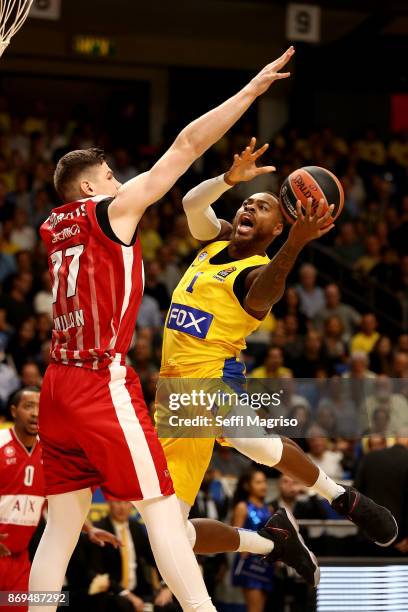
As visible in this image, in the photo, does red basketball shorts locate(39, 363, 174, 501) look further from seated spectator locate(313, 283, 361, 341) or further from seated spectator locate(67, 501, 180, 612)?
seated spectator locate(313, 283, 361, 341)

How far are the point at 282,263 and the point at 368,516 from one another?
1.62 m

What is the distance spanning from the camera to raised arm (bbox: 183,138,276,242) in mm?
5371

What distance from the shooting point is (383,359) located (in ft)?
→ 42.3

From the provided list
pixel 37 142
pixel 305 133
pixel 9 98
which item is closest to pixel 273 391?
pixel 37 142

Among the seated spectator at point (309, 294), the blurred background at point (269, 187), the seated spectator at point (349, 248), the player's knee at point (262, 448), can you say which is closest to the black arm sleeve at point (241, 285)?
the player's knee at point (262, 448)

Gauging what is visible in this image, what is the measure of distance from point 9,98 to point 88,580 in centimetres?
1236

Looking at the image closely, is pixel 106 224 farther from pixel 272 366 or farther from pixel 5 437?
pixel 272 366

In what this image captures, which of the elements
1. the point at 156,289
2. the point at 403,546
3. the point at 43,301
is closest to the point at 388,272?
the point at 156,289

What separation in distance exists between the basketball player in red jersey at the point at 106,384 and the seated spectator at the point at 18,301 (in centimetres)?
693

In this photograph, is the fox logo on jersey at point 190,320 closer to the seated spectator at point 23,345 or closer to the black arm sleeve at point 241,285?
the black arm sleeve at point 241,285

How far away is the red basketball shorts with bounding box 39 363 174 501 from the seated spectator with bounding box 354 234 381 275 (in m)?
11.0

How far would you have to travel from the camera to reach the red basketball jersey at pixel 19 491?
663 centimetres

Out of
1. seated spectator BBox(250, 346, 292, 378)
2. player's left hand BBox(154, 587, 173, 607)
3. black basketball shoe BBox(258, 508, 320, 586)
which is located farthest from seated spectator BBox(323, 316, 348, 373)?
black basketball shoe BBox(258, 508, 320, 586)

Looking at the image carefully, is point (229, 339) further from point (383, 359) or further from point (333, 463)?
point (383, 359)
